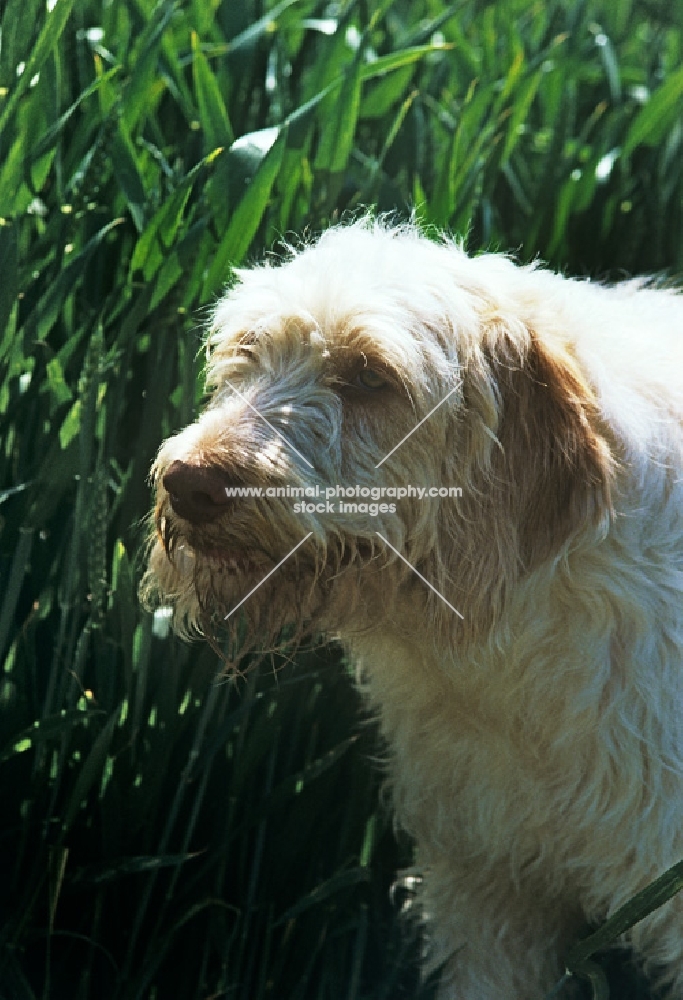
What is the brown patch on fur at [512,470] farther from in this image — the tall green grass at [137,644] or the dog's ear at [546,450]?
the tall green grass at [137,644]

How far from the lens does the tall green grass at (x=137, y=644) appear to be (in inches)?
61.4

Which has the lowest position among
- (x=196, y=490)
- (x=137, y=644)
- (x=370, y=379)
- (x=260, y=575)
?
(x=137, y=644)

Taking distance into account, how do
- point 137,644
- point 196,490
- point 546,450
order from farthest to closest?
1. point 137,644
2. point 546,450
3. point 196,490

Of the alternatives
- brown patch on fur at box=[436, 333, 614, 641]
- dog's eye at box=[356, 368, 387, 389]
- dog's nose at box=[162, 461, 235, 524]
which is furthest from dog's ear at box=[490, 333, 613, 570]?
dog's nose at box=[162, 461, 235, 524]

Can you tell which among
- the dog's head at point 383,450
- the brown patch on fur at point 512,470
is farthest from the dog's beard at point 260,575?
the brown patch on fur at point 512,470

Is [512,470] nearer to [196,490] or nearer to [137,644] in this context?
[196,490]

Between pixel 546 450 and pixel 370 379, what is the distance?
22cm

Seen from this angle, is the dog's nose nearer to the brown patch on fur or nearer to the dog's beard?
the dog's beard

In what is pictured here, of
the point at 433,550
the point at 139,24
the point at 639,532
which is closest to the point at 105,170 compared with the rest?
the point at 139,24

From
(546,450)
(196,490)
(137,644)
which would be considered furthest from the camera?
(137,644)

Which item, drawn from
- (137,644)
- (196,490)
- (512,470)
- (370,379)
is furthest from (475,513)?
(137,644)

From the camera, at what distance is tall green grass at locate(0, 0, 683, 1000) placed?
156 centimetres

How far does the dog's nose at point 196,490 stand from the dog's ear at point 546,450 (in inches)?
13.0

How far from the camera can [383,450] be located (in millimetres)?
1284
